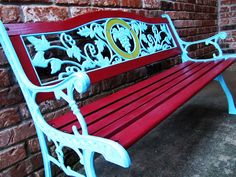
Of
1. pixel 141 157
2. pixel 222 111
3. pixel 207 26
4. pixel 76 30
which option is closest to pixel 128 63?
pixel 76 30

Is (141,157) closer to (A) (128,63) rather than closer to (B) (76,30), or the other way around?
(A) (128,63)

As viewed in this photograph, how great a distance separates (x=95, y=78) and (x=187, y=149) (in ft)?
2.38

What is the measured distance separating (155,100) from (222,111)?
1.11m

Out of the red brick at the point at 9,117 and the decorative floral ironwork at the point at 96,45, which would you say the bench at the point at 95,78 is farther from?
the red brick at the point at 9,117

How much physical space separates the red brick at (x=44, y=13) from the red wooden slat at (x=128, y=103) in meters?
0.54

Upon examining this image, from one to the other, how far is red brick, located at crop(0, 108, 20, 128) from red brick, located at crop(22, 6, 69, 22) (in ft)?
1.36

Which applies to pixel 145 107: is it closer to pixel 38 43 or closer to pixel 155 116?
pixel 155 116

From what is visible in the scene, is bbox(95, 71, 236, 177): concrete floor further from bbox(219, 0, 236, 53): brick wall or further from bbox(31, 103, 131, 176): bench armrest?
bbox(219, 0, 236, 53): brick wall

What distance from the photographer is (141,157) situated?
139 centimetres

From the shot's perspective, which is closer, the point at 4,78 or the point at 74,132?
the point at 74,132

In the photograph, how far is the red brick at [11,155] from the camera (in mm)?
974

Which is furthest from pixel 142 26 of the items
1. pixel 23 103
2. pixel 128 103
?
pixel 23 103

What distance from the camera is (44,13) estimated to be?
1129 millimetres

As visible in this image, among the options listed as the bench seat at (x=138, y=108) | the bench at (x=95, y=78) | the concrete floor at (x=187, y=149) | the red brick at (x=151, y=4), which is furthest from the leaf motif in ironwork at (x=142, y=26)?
the concrete floor at (x=187, y=149)
